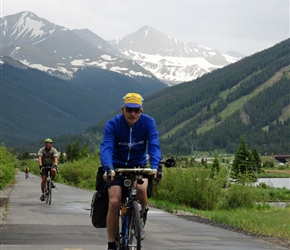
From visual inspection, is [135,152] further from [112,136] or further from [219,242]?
[219,242]

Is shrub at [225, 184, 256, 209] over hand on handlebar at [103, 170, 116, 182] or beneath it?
beneath

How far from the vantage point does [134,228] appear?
7.84 metres

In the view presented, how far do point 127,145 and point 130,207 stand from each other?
0.81m

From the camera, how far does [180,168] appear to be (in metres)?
23.1

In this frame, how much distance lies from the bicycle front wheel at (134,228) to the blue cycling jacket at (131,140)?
70 cm

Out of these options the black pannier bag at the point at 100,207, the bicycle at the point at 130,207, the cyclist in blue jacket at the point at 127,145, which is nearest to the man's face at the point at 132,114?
the cyclist in blue jacket at the point at 127,145

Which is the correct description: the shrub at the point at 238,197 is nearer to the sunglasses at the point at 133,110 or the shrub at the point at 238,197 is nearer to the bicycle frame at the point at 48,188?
the bicycle frame at the point at 48,188

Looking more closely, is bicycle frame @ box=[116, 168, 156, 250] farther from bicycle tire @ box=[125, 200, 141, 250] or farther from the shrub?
the shrub

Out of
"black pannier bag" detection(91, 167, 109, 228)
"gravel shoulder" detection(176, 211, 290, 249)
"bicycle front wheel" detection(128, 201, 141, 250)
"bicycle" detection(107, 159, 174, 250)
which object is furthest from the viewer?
"gravel shoulder" detection(176, 211, 290, 249)

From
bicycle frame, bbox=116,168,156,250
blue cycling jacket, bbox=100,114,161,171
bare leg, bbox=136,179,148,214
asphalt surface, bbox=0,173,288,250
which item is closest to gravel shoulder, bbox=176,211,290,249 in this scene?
asphalt surface, bbox=0,173,288,250

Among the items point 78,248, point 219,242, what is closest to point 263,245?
point 219,242

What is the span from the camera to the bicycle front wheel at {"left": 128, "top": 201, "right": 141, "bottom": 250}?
7.61 m

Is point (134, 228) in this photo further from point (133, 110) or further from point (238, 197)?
point (238, 197)

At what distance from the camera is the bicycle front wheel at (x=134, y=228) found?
7606 millimetres
